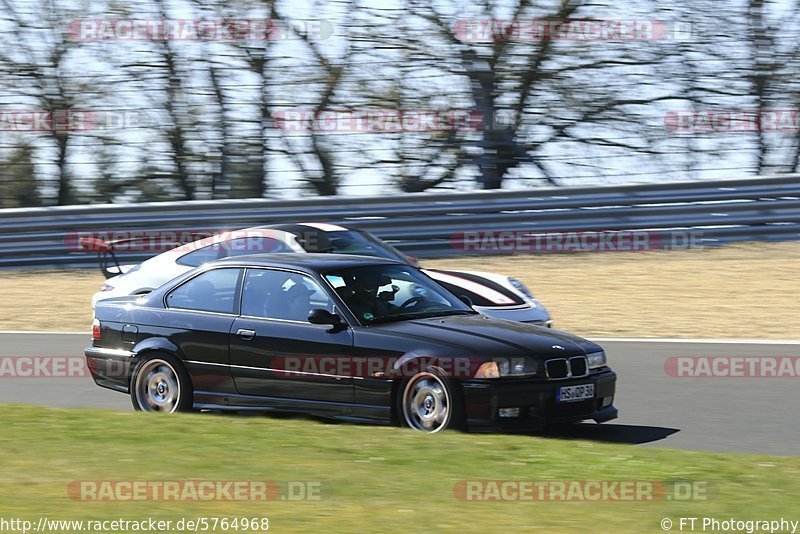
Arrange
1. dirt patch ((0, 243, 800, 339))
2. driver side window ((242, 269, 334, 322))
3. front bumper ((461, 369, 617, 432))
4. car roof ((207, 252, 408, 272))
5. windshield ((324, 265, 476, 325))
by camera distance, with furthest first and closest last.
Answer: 1. dirt patch ((0, 243, 800, 339))
2. car roof ((207, 252, 408, 272))
3. driver side window ((242, 269, 334, 322))
4. windshield ((324, 265, 476, 325))
5. front bumper ((461, 369, 617, 432))

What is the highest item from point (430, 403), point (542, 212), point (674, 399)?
point (542, 212)

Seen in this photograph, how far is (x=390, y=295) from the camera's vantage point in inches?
343

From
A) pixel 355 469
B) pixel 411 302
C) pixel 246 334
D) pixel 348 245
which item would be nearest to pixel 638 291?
pixel 348 245

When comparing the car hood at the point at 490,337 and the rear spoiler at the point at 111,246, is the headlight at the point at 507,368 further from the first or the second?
the rear spoiler at the point at 111,246

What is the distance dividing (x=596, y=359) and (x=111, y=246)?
7.18 m

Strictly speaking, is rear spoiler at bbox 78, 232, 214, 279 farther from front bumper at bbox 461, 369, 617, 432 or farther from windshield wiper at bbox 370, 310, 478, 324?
front bumper at bbox 461, 369, 617, 432

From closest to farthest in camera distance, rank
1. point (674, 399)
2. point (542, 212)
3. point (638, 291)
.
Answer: point (674, 399) → point (638, 291) → point (542, 212)

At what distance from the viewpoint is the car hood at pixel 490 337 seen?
7.88 metres

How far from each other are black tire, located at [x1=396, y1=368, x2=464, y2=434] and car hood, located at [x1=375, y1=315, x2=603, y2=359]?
0.72 ft

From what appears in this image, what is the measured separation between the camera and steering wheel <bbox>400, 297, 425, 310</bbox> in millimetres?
8666

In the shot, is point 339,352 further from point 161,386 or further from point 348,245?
point 348,245


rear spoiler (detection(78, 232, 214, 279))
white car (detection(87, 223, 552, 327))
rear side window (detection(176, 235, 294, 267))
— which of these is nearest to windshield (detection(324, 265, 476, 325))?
white car (detection(87, 223, 552, 327))

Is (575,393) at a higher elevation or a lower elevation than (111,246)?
lower

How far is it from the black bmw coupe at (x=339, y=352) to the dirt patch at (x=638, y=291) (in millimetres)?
4618
